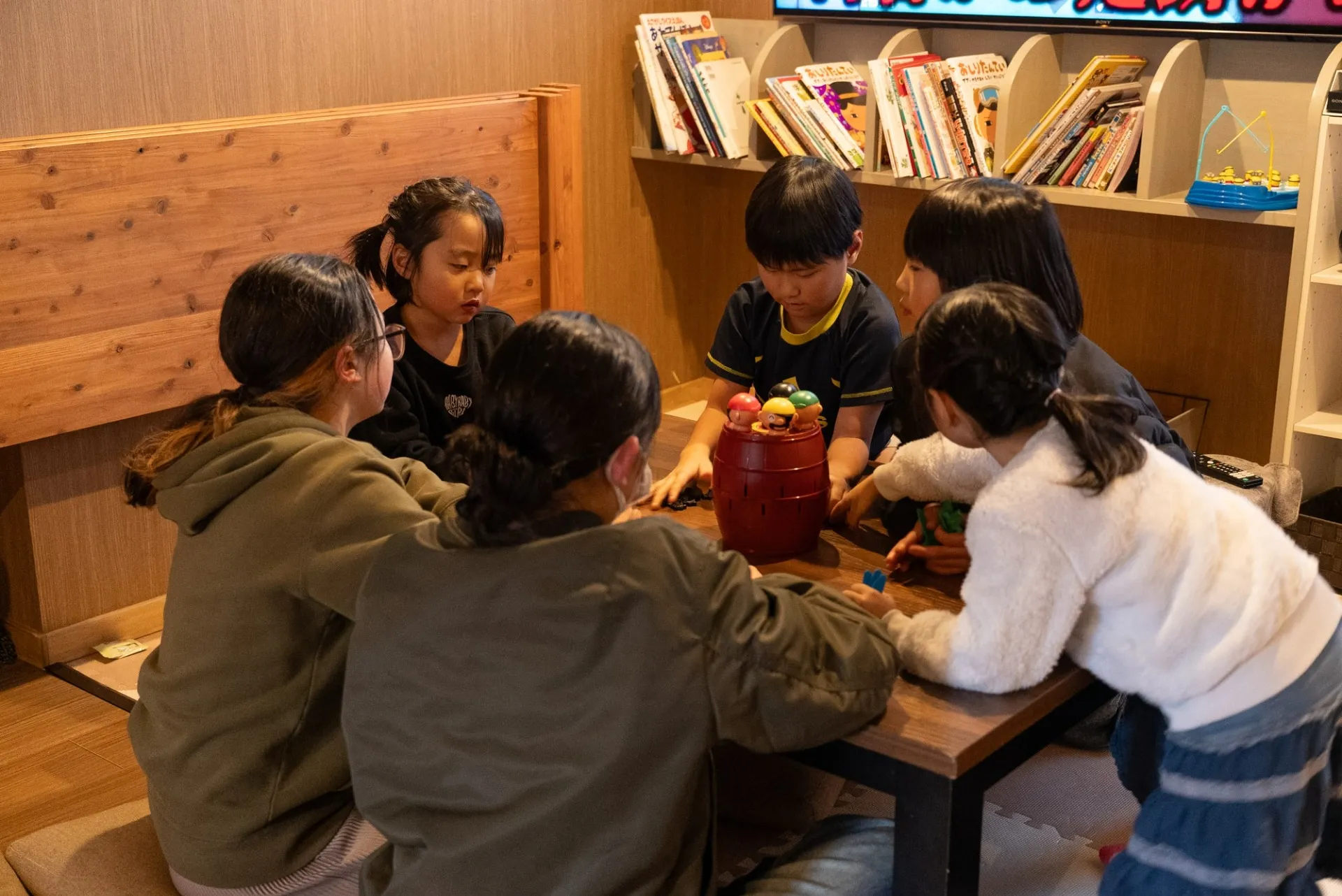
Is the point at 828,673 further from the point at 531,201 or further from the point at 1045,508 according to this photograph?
the point at 531,201

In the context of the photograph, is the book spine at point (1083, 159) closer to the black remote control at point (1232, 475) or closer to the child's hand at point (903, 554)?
the black remote control at point (1232, 475)

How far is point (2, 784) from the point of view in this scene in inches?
95.4

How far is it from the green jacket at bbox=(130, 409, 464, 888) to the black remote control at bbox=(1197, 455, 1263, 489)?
182cm

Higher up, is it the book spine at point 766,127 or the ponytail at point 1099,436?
the book spine at point 766,127

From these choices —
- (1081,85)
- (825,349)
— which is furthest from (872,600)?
(1081,85)

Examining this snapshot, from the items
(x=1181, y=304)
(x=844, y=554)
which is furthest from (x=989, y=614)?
(x=1181, y=304)

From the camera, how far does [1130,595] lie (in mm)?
1344

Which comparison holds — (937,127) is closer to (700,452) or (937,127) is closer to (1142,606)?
(700,452)

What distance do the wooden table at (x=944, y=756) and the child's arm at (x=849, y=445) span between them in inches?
20.9

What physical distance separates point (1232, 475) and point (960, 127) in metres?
1.08

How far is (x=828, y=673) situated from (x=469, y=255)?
117 centimetres

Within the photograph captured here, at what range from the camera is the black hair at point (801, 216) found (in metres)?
2.06

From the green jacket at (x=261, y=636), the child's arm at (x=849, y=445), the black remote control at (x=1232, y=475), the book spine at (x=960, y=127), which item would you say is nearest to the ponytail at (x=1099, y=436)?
the child's arm at (x=849, y=445)

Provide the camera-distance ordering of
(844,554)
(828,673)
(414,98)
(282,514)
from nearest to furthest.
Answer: (828,673) < (282,514) < (844,554) < (414,98)
